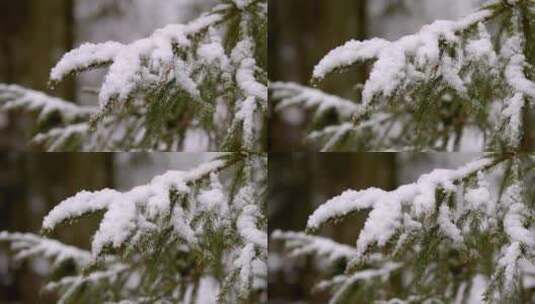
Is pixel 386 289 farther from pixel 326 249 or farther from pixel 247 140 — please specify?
pixel 247 140

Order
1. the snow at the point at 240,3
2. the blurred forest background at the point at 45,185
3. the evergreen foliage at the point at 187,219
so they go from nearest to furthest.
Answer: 1. the evergreen foliage at the point at 187,219
2. the snow at the point at 240,3
3. the blurred forest background at the point at 45,185

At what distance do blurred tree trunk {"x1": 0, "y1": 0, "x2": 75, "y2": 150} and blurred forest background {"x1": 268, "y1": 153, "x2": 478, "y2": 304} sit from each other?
165 cm

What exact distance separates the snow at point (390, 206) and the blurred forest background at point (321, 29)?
9.06ft

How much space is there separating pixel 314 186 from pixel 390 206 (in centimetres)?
345

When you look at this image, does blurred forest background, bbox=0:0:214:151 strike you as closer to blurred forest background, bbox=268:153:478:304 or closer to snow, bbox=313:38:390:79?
blurred forest background, bbox=268:153:478:304

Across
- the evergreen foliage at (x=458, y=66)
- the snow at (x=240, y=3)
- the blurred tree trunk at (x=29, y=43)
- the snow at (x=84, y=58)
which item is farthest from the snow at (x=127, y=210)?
the blurred tree trunk at (x=29, y=43)

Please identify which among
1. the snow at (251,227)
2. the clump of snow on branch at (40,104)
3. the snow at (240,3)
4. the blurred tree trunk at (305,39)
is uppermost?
the blurred tree trunk at (305,39)

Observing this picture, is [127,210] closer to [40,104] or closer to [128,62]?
[128,62]

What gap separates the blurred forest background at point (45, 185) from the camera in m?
5.39

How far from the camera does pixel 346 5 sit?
15.9ft

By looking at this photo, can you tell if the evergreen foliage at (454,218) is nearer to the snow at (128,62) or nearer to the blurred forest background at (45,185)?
the snow at (128,62)

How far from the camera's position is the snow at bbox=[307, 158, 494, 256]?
69.3 inches

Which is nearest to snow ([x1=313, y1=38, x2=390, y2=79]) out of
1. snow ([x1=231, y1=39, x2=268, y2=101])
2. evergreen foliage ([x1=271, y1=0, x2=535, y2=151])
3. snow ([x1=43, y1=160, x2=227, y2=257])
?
evergreen foliage ([x1=271, y1=0, x2=535, y2=151])

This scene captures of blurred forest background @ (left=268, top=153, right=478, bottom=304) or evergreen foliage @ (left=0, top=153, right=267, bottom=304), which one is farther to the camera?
blurred forest background @ (left=268, top=153, right=478, bottom=304)
